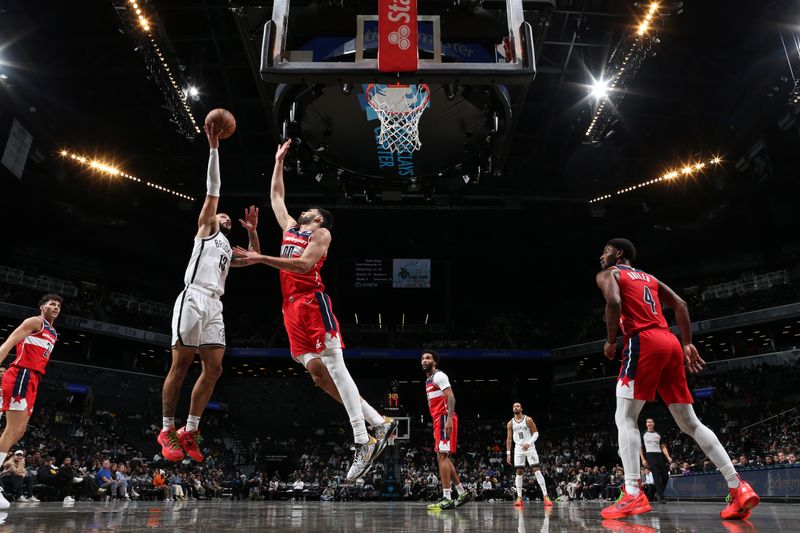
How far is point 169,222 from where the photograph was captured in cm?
2806

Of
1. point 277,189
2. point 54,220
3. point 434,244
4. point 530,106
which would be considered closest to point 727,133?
point 530,106

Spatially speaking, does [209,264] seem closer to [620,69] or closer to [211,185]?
[211,185]

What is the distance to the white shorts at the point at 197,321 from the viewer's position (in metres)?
4.85

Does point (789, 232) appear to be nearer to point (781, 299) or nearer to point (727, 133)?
point (781, 299)

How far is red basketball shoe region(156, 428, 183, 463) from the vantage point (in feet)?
15.8

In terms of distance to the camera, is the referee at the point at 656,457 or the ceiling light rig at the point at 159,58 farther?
the ceiling light rig at the point at 159,58

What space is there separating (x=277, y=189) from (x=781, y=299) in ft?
81.2

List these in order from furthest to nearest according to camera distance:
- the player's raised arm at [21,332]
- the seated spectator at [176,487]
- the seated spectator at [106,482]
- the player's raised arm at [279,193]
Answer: the seated spectator at [176,487], the seated spectator at [106,482], the player's raised arm at [21,332], the player's raised arm at [279,193]

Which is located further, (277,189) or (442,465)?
(442,465)

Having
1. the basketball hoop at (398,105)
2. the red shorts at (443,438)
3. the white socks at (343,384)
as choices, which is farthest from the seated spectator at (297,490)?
the white socks at (343,384)

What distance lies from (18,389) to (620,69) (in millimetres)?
13366

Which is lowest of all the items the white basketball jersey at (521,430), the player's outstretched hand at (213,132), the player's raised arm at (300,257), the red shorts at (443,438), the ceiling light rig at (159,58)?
the red shorts at (443,438)

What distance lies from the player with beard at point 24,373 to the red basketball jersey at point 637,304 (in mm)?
5509

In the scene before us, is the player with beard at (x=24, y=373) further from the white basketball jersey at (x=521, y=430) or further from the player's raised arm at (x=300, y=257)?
the white basketball jersey at (x=521, y=430)
